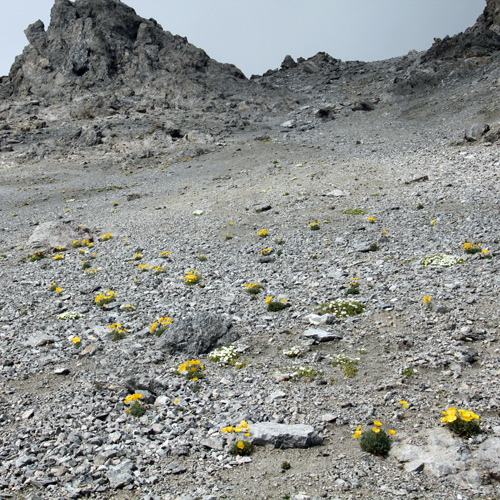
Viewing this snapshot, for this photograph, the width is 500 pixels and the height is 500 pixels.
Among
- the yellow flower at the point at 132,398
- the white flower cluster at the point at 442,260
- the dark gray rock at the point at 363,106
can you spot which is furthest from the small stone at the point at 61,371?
the dark gray rock at the point at 363,106

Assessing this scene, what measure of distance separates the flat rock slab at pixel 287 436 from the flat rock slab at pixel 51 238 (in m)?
21.8

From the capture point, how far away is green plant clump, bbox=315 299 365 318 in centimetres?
1377

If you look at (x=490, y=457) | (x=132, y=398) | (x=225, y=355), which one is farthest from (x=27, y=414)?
(x=490, y=457)

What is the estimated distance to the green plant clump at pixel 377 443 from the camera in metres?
8.13

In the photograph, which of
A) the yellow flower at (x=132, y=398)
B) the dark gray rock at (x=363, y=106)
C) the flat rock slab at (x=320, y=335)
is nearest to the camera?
the yellow flower at (x=132, y=398)

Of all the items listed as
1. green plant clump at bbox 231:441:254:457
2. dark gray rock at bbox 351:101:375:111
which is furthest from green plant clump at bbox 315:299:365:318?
dark gray rock at bbox 351:101:375:111

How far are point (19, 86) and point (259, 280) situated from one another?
305ft

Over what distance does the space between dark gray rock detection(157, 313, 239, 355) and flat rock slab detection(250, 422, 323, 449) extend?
4.36m

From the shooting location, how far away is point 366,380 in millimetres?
10531

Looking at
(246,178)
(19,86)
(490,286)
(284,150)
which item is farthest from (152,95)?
(490,286)

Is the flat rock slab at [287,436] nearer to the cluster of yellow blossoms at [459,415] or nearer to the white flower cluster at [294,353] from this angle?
the cluster of yellow blossoms at [459,415]

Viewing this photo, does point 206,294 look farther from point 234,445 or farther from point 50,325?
point 234,445

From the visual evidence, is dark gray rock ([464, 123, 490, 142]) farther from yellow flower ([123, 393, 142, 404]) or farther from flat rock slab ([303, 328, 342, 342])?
yellow flower ([123, 393, 142, 404])

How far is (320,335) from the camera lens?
12.6 metres
